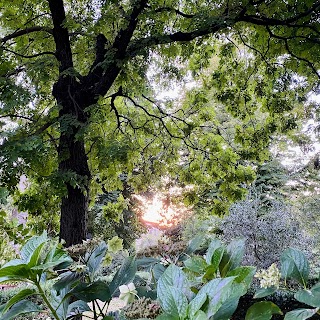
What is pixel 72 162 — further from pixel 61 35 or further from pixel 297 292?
pixel 297 292

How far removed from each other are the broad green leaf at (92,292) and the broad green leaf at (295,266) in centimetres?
32

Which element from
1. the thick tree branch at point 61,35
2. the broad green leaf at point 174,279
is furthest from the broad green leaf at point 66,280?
the thick tree branch at point 61,35

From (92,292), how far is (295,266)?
1.18 feet

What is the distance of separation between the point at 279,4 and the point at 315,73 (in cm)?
73

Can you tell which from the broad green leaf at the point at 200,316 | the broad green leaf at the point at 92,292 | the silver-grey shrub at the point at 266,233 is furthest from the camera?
the silver-grey shrub at the point at 266,233

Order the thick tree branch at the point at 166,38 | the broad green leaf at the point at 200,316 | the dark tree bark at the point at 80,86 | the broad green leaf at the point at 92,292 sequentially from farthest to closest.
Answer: the dark tree bark at the point at 80,86 → the thick tree branch at the point at 166,38 → the broad green leaf at the point at 92,292 → the broad green leaf at the point at 200,316

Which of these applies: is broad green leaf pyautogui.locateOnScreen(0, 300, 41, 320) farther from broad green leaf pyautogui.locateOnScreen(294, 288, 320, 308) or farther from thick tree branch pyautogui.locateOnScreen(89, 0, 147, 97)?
thick tree branch pyautogui.locateOnScreen(89, 0, 147, 97)

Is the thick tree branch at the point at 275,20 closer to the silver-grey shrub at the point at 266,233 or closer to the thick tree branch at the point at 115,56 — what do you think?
the thick tree branch at the point at 115,56

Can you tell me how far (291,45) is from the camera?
3385 millimetres

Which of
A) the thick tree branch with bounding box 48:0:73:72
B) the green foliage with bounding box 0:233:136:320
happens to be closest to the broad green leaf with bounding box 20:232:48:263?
the green foliage with bounding box 0:233:136:320

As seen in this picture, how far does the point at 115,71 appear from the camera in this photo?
11.0 ft

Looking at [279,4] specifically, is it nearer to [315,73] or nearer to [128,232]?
[315,73]

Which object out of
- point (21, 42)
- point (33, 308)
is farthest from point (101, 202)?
point (33, 308)

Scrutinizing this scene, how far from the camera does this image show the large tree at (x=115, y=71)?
2920 mm
